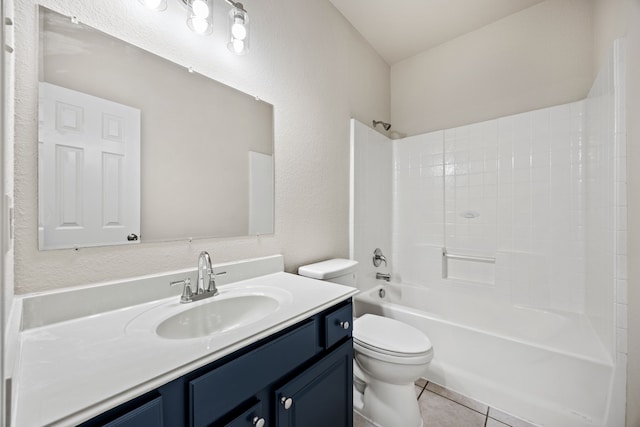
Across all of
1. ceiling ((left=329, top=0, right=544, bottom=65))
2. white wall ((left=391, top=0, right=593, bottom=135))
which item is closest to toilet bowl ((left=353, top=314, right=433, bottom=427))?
white wall ((left=391, top=0, right=593, bottom=135))

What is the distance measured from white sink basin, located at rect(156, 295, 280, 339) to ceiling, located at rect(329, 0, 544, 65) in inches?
84.8

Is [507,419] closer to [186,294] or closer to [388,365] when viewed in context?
[388,365]

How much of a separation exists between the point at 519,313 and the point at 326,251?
1.60 meters

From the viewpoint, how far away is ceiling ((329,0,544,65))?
79.3 inches

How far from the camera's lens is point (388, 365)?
135cm

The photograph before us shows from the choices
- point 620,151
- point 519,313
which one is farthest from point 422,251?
point 620,151

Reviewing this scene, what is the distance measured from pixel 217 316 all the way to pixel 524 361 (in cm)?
169

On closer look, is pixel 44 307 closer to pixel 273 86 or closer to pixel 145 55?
pixel 145 55

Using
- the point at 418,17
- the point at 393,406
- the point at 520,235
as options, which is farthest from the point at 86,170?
the point at 520,235

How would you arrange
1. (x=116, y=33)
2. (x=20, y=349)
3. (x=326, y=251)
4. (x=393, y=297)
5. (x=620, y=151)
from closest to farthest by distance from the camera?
(x=20, y=349)
(x=116, y=33)
(x=620, y=151)
(x=326, y=251)
(x=393, y=297)

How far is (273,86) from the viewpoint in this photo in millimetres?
1505

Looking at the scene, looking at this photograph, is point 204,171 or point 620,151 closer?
point 204,171

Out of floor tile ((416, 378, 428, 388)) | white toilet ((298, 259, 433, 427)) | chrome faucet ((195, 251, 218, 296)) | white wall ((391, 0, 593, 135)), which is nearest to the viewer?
chrome faucet ((195, 251, 218, 296))

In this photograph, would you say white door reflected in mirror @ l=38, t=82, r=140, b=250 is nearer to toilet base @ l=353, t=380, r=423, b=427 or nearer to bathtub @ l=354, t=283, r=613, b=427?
toilet base @ l=353, t=380, r=423, b=427
